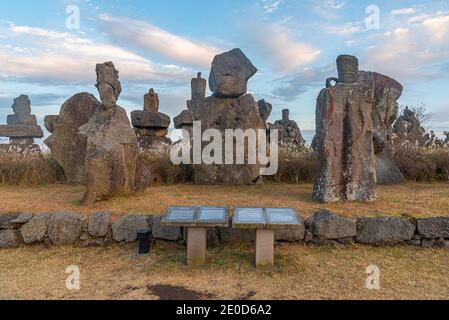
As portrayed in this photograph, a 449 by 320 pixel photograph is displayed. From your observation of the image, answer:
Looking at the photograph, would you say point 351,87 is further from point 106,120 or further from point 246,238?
point 106,120

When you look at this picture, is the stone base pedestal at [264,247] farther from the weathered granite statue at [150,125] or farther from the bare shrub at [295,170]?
the weathered granite statue at [150,125]

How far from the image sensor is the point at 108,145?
263 inches

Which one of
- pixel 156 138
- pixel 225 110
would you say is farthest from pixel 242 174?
pixel 156 138

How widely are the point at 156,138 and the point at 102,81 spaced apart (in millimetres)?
8614

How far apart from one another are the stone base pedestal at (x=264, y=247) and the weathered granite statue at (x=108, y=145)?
10.3 feet

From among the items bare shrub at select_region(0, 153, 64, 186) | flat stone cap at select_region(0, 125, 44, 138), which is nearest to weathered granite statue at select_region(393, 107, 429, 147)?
bare shrub at select_region(0, 153, 64, 186)

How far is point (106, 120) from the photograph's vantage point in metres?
6.84

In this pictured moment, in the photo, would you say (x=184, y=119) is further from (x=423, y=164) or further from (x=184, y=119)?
(x=423, y=164)

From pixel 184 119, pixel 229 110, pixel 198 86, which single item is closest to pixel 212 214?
pixel 229 110

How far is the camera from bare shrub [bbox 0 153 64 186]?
30.8 feet

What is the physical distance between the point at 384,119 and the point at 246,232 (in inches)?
241

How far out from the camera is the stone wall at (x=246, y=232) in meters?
5.38

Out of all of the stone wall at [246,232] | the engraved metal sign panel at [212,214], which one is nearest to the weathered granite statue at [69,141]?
the stone wall at [246,232]

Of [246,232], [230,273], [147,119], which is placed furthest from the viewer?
[147,119]
